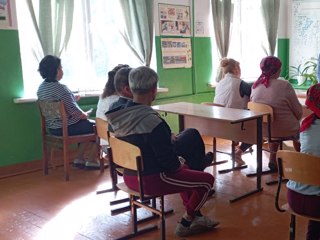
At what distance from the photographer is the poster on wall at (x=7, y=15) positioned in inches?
160

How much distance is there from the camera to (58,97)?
13.4 ft

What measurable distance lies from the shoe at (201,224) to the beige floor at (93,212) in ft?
0.15

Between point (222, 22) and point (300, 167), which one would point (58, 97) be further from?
point (222, 22)

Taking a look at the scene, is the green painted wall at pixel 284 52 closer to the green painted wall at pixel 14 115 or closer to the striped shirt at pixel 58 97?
the green painted wall at pixel 14 115

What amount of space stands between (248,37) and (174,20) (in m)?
1.96

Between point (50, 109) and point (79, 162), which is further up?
point (50, 109)

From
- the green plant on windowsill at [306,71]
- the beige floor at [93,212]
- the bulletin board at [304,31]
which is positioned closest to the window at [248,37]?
the bulletin board at [304,31]

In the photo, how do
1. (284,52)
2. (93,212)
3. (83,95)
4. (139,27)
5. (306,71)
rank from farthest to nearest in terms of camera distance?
(284,52) → (306,71) → (139,27) → (83,95) → (93,212)

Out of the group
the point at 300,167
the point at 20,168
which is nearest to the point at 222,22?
the point at 20,168

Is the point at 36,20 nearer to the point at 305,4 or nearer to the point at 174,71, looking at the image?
the point at 174,71

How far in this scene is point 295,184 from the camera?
2119 mm

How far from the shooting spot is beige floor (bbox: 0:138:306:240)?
9.06ft

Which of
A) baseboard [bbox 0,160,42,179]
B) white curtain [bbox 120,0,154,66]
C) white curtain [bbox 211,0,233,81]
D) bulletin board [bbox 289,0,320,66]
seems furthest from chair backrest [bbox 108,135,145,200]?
bulletin board [bbox 289,0,320,66]

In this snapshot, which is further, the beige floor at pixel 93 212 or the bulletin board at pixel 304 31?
the bulletin board at pixel 304 31
